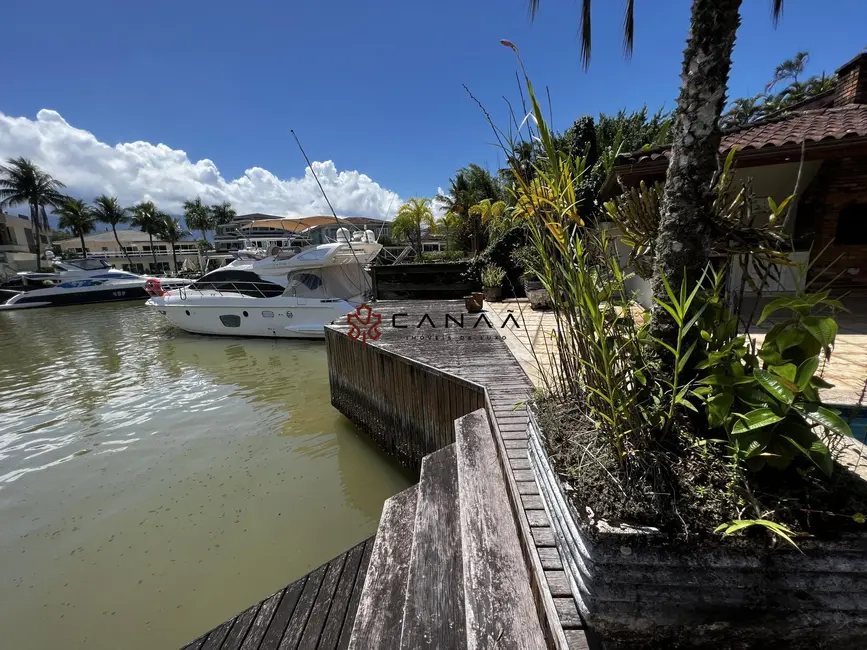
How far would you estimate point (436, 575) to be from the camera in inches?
73.9

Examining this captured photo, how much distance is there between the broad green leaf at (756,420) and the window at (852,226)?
23.9 ft

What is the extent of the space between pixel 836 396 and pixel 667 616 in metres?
2.75

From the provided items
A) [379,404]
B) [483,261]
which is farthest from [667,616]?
[483,261]

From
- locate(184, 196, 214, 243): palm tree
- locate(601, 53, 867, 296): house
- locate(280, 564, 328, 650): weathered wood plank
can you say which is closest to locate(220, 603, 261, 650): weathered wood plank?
locate(280, 564, 328, 650): weathered wood plank

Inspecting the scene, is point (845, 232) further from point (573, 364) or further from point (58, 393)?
point (58, 393)

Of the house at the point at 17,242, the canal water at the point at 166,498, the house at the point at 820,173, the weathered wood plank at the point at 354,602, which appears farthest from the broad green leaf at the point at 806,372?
the house at the point at 17,242

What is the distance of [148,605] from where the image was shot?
10.3 ft

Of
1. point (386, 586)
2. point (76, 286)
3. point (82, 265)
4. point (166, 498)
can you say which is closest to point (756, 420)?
point (386, 586)

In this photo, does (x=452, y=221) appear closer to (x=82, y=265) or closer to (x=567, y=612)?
(x=567, y=612)

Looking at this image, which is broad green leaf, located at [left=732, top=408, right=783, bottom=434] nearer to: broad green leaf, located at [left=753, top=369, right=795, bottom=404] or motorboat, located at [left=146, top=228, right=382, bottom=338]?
broad green leaf, located at [left=753, top=369, right=795, bottom=404]

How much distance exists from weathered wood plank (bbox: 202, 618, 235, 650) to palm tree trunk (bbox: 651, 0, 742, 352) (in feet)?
10.4

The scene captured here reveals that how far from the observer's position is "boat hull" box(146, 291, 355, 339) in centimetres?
1132

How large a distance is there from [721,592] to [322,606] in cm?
240

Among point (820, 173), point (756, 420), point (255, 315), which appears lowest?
point (255, 315)
